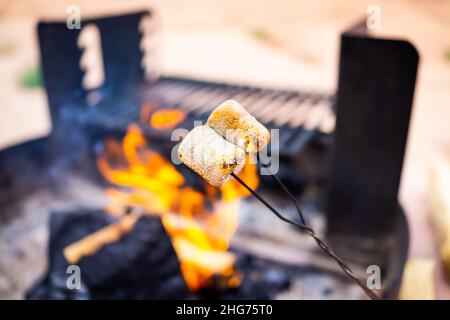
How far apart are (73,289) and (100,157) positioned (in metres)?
2.50

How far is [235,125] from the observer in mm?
1979

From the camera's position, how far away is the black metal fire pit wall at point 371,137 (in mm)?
3301

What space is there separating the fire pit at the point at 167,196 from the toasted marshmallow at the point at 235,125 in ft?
4.36

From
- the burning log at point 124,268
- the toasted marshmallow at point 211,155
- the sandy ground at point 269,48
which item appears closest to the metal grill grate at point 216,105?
the burning log at point 124,268

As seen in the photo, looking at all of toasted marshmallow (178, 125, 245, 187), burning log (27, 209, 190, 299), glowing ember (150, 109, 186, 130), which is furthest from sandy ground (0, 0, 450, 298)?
toasted marshmallow (178, 125, 245, 187)

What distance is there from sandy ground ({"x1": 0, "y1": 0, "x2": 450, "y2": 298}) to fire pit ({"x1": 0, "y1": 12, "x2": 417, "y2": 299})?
1581mm

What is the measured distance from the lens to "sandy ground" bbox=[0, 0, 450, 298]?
7805 mm

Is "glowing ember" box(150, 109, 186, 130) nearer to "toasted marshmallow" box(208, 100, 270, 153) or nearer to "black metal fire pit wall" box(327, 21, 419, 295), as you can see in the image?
"black metal fire pit wall" box(327, 21, 419, 295)

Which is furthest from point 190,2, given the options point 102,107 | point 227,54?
point 102,107

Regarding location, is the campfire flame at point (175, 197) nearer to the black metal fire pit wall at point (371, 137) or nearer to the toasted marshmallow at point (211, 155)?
the black metal fire pit wall at point (371, 137)

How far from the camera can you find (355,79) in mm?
3502
